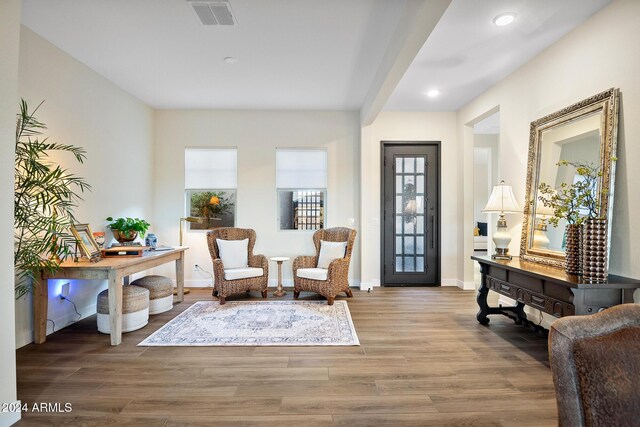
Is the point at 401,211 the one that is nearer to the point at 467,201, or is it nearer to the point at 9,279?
the point at 467,201

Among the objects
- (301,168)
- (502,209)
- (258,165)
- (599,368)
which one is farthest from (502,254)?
(258,165)

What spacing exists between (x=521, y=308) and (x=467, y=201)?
84.5 inches

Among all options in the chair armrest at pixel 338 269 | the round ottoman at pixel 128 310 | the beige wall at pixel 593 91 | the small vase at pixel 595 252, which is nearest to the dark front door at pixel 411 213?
the chair armrest at pixel 338 269

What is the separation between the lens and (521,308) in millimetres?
3543

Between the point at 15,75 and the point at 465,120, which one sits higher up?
the point at 465,120

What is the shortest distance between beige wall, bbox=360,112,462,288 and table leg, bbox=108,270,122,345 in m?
3.50

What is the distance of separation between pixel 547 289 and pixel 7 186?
3.69 meters

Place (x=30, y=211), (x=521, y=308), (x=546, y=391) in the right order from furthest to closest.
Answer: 1. (x=521, y=308)
2. (x=30, y=211)
3. (x=546, y=391)

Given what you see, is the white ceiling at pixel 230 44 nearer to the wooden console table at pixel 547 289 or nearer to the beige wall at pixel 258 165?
the beige wall at pixel 258 165

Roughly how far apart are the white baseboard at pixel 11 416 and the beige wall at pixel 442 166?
4.26 meters

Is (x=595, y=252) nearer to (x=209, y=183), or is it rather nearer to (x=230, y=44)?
(x=230, y=44)

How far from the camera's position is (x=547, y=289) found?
2586 mm

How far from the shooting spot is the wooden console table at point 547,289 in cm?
228

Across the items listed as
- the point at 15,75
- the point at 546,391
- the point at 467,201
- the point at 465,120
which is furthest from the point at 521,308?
the point at 15,75
